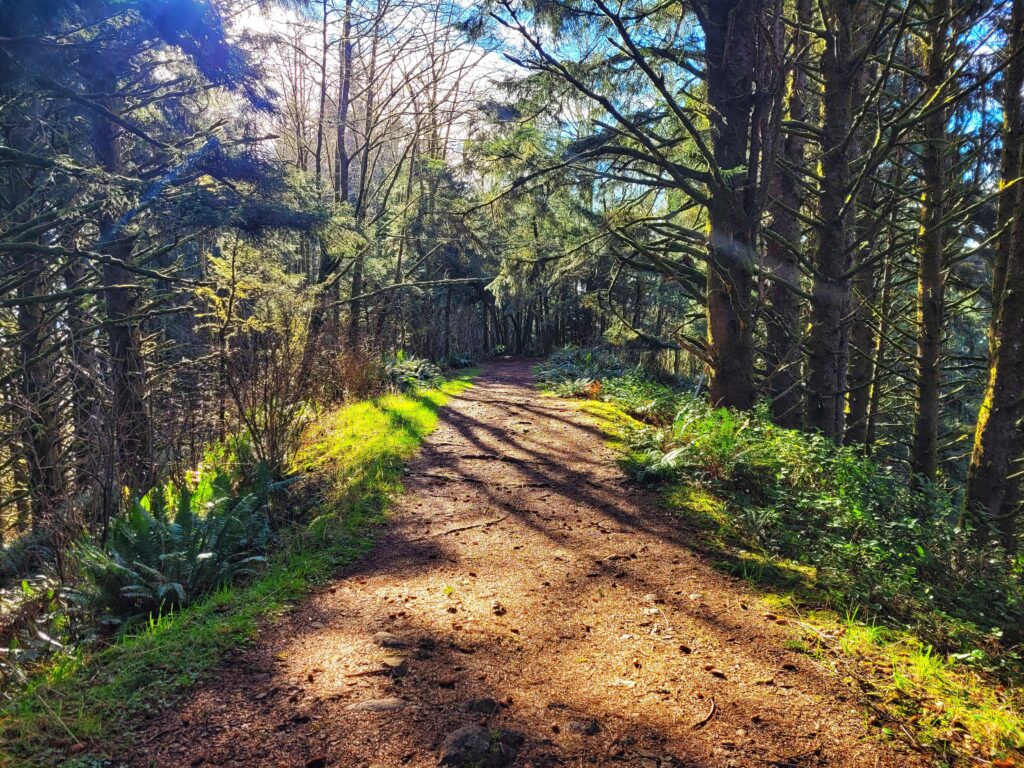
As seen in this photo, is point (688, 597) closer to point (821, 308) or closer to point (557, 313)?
point (821, 308)

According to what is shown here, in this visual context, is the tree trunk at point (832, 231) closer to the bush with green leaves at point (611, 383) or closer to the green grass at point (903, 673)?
the bush with green leaves at point (611, 383)

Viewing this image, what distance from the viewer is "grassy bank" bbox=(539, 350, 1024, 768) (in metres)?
2.15

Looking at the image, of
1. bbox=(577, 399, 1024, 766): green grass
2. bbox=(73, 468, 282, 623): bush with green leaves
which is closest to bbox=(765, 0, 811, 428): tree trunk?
bbox=(577, 399, 1024, 766): green grass

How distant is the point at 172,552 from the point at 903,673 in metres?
4.06

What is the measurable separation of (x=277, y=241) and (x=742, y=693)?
8353 millimetres

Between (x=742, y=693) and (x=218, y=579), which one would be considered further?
(x=218, y=579)

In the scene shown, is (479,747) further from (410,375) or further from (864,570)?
(410,375)

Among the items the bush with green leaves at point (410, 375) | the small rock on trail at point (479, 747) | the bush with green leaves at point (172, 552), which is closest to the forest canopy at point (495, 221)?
the bush with green leaves at point (172, 552)

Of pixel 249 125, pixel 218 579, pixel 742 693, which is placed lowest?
pixel 218 579

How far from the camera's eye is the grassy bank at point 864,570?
2.15 m

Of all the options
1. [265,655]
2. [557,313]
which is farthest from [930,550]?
[557,313]

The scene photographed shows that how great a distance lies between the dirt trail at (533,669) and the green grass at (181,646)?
142mm

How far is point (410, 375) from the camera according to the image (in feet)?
39.2

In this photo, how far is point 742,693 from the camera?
2.26 metres
